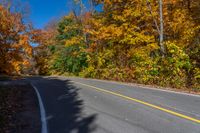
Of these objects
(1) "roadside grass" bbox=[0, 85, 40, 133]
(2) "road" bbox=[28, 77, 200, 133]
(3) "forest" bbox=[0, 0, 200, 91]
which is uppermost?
(3) "forest" bbox=[0, 0, 200, 91]

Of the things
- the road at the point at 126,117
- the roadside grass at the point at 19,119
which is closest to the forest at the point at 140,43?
the road at the point at 126,117

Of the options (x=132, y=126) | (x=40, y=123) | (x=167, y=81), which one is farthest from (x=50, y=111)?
(x=167, y=81)

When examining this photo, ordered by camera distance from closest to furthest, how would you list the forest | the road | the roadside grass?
the road, the roadside grass, the forest

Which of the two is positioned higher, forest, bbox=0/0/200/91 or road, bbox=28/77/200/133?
forest, bbox=0/0/200/91

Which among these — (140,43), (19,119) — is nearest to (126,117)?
(19,119)

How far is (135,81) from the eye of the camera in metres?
17.1

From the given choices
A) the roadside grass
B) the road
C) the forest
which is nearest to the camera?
the road

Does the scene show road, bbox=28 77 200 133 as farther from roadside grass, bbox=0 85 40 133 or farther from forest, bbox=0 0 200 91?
forest, bbox=0 0 200 91

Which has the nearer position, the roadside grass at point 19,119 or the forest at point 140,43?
the roadside grass at point 19,119

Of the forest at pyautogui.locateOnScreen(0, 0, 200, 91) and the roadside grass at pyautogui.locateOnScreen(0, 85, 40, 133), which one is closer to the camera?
the roadside grass at pyautogui.locateOnScreen(0, 85, 40, 133)

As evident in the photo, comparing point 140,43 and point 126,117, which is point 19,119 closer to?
point 126,117

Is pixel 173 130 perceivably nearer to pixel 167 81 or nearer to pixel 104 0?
pixel 167 81

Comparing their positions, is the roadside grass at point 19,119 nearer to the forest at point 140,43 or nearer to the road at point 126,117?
the road at point 126,117

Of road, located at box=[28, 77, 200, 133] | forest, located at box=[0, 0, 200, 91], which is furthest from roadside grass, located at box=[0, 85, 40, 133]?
forest, located at box=[0, 0, 200, 91]
